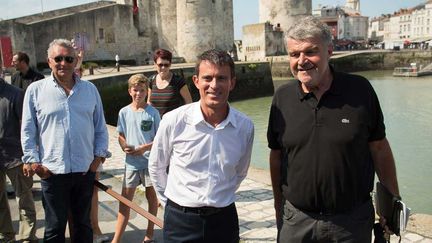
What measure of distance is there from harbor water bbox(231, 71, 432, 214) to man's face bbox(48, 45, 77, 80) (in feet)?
23.3

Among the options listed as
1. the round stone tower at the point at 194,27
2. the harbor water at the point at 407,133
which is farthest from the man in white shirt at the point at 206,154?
the round stone tower at the point at 194,27

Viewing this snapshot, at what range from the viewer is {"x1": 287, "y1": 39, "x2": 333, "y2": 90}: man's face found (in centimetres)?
241

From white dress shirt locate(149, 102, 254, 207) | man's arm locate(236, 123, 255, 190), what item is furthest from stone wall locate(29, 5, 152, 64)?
man's arm locate(236, 123, 255, 190)

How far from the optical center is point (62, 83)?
3.55m

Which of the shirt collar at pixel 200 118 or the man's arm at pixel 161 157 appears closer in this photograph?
the shirt collar at pixel 200 118

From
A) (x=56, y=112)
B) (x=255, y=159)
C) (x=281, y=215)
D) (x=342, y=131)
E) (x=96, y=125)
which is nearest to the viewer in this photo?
(x=342, y=131)

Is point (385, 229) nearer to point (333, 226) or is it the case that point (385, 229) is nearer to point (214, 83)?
point (333, 226)

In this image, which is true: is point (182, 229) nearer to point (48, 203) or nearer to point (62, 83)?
point (48, 203)

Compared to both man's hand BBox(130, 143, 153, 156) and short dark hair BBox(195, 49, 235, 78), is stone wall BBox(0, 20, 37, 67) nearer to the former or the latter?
man's hand BBox(130, 143, 153, 156)

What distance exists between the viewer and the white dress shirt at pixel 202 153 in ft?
8.25

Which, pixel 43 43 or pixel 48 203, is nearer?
pixel 48 203

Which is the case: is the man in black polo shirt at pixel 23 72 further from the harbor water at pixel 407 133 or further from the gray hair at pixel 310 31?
the harbor water at pixel 407 133

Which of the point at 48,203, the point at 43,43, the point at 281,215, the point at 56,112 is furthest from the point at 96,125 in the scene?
the point at 43,43

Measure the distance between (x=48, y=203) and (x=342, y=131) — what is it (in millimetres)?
2457
